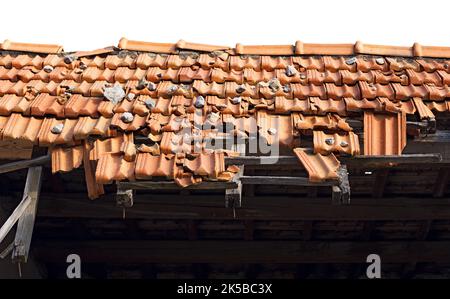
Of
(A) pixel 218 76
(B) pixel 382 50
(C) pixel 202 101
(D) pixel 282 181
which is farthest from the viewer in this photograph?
(B) pixel 382 50

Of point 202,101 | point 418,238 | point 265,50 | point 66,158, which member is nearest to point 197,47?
point 265,50

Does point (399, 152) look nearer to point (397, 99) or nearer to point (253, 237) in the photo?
point (397, 99)

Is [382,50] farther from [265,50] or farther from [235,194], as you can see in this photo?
[235,194]

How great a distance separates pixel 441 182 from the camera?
21.8ft

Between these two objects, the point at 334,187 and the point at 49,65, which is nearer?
the point at 334,187

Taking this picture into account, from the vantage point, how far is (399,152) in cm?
567

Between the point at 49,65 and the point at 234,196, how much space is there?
256 centimetres

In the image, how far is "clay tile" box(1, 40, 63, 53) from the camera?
721 centimetres

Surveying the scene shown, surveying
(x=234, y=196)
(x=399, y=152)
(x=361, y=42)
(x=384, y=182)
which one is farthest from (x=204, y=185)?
(x=361, y=42)

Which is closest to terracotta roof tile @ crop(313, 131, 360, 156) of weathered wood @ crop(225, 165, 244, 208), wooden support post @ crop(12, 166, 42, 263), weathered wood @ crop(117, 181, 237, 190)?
weathered wood @ crop(225, 165, 244, 208)

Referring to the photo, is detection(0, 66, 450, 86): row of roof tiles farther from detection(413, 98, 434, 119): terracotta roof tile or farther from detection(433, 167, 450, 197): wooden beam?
detection(433, 167, 450, 197): wooden beam

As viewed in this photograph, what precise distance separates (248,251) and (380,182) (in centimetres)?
143

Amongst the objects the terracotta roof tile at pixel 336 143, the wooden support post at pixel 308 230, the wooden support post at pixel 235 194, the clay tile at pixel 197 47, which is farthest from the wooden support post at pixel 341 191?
the clay tile at pixel 197 47

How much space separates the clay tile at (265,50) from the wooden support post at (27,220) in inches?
86.7
